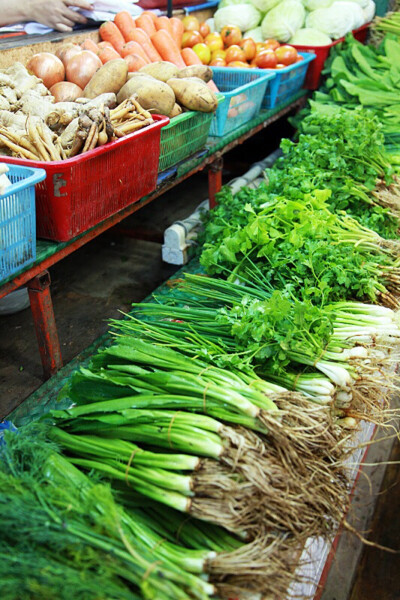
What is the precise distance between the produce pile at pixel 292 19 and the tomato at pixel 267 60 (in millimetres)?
1152

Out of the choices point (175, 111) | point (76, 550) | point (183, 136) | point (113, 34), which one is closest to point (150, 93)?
point (175, 111)

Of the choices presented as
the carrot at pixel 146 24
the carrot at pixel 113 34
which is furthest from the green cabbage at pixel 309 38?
the carrot at pixel 113 34

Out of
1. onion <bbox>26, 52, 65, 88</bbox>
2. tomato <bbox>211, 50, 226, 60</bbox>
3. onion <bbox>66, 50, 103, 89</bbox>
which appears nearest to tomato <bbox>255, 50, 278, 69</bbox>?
tomato <bbox>211, 50, 226, 60</bbox>

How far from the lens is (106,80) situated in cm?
273

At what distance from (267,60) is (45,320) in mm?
3030

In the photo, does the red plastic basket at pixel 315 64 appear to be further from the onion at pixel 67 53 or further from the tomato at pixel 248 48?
the onion at pixel 67 53

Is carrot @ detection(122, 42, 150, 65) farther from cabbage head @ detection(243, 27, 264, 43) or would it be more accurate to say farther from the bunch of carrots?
cabbage head @ detection(243, 27, 264, 43)

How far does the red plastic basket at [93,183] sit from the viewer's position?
202 centimetres

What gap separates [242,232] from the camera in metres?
2.29

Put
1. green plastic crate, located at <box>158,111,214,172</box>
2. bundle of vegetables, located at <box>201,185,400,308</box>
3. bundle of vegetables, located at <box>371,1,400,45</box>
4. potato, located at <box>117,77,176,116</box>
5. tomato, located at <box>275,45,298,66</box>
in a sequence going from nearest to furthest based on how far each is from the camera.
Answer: bundle of vegetables, located at <box>201,185,400,308</box>, potato, located at <box>117,77,176,116</box>, green plastic crate, located at <box>158,111,214,172</box>, tomato, located at <box>275,45,298,66</box>, bundle of vegetables, located at <box>371,1,400,45</box>

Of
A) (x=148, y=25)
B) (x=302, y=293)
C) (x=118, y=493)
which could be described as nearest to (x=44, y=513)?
(x=118, y=493)

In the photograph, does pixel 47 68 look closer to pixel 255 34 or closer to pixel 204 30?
pixel 204 30

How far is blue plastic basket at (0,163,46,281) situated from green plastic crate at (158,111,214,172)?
987 mm

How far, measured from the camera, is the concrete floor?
2488 millimetres
